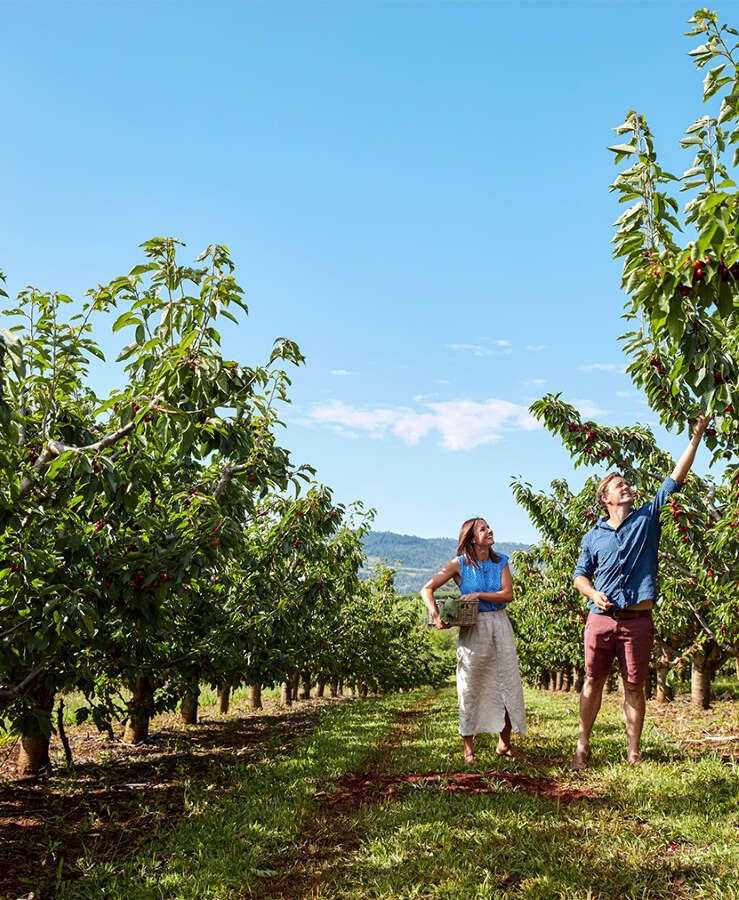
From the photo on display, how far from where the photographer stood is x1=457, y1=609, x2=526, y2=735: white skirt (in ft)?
18.2

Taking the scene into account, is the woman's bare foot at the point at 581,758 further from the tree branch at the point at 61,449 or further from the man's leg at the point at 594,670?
the tree branch at the point at 61,449

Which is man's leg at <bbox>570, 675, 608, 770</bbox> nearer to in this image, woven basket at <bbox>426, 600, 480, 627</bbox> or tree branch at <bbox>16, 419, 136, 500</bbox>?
woven basket at <bbox>426, 600, 480, 627</bbox>

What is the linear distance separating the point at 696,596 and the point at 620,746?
6008mm

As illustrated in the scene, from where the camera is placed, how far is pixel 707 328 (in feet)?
10.5

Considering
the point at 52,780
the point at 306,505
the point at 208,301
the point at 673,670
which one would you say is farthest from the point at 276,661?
the point at 673,670

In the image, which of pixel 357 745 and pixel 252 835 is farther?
pixel 357 745

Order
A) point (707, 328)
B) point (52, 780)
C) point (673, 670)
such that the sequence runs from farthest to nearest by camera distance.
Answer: point (673, 670), point (52, 780), point (707, 328)

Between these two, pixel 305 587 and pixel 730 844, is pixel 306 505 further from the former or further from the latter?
pixel 730 844

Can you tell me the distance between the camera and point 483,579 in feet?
19.1

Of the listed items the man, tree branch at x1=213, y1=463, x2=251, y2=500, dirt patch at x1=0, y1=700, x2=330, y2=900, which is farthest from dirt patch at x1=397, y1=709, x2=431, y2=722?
tree branch at x1=213, y1=463, x2=251, y2=500

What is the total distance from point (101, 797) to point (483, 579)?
4.26 metres

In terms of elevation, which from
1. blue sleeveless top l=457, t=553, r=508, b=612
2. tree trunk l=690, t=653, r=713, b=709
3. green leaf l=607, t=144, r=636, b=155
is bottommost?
tree trunk l=690, t=653, r=713, b=709

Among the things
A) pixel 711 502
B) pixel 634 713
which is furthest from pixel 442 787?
pixel 711 502

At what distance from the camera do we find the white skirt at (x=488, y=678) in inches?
219
